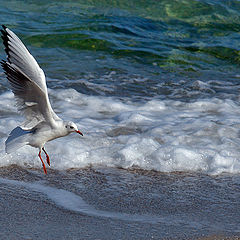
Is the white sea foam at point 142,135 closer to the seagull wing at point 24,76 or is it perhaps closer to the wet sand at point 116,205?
the wet sand at point 116,205

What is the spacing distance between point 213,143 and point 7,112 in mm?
2445

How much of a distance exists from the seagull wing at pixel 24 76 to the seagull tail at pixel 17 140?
286mm

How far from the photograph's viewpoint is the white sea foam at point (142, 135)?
16.2 feet

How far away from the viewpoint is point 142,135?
5.59 metres

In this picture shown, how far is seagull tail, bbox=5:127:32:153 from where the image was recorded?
13.7ft

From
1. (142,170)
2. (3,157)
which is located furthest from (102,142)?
(3,157)

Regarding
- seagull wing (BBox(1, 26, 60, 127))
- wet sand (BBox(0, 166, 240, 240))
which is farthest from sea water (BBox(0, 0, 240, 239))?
seagull wing (BBox(1, 26, 60, 127))

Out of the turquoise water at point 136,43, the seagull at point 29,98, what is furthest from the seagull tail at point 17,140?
the turquoise water at point 136,43

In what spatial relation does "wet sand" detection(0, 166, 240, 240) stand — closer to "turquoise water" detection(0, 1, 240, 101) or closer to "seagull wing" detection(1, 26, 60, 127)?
"seagull wing" detection(1, 26, 60, 127)

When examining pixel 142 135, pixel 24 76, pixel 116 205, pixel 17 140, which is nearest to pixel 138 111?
pixel 142 135

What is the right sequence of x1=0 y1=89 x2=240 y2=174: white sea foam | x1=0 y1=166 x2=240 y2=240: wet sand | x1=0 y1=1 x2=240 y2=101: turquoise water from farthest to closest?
x1=0 y1=1 x2=240 y2=101: turquoise water
x1=0 y1=89 x2=240 y2=174: white sea foam
x1=0 y1=166 x2=240 y2=240: wet sand

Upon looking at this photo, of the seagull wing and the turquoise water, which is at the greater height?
the seagull wing

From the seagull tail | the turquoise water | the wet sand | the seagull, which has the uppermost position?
the seagull

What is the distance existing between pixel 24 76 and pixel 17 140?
29.1 inches
